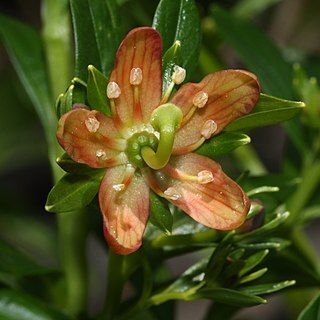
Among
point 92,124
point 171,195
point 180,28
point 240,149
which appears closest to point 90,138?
point 92,124

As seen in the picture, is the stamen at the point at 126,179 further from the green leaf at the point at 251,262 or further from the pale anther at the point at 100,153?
the green leaf at the point at 251,262

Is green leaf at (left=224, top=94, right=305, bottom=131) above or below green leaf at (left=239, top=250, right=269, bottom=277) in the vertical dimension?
above

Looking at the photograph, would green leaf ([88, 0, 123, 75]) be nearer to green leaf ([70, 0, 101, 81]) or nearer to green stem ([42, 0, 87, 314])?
green leaf ([70, 0, 101, 81])

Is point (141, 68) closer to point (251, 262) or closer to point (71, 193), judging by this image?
point (71, 193)

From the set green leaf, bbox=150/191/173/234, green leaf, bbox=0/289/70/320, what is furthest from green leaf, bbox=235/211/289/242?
green leaf, bbox=0/289/70/320

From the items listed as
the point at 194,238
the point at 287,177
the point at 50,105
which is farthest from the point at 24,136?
the point at 194,238

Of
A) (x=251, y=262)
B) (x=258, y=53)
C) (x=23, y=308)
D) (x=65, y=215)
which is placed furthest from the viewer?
(x=258, y=53)
